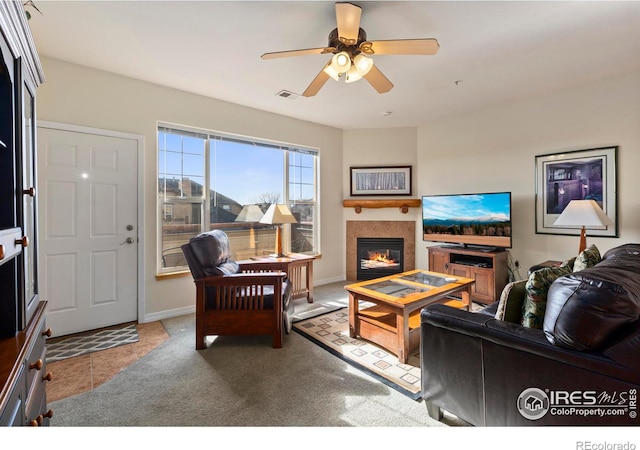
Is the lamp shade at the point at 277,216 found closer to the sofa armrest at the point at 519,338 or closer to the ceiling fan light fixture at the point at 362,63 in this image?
the ceiling fan light fixture at the point at 362,63

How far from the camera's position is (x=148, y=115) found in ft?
10.6

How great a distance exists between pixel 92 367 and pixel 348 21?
121 inches

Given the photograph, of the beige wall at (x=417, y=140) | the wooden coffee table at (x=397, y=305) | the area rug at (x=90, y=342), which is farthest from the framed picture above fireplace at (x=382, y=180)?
the area rug at (x=90, y=342)

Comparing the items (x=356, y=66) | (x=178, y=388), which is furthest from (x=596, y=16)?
(x=178, y=388)

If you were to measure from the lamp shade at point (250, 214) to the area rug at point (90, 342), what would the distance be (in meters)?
1.75

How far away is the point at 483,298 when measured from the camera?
3.71m

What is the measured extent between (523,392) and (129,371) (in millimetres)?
2495

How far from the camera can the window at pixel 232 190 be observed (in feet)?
11.3

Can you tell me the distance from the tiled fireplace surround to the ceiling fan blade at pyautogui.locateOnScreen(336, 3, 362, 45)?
10.9ft

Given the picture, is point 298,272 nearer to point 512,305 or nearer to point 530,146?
point 512,305

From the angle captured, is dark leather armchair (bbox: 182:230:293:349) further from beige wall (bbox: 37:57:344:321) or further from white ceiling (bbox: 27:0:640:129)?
white ceiling (bbox: 27:0:640:129)

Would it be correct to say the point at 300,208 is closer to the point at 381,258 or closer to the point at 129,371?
the point at 381,258

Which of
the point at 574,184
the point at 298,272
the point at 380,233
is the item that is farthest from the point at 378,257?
the point at 574,184

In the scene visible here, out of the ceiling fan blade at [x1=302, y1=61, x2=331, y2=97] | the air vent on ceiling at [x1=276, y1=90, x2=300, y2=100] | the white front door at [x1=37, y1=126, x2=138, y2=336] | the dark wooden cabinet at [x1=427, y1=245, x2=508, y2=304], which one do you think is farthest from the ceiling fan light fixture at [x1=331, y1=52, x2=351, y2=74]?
the dark wooden cabinet at [x1=427, y1=245, x2=508, y2=304]
